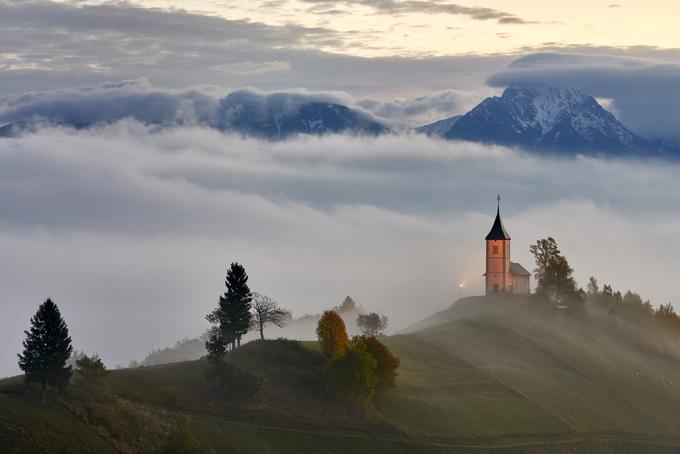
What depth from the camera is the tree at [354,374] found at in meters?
134

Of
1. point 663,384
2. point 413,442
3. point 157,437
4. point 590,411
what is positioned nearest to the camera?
point 157,437

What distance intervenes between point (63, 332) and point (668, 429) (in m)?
89.5

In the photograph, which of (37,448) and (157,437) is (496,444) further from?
(37,448)

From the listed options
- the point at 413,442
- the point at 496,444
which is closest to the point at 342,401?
the point at 413,442

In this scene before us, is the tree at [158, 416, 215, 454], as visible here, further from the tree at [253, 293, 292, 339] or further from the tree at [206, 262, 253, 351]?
the tree at [253, 293, 292, 339]

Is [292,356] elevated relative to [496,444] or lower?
elevated

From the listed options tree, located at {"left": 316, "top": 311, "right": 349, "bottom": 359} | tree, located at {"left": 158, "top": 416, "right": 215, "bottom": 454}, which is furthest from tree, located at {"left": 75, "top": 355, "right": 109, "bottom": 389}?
tree, located at {"left": 316, "top": 311, "right": 349, "bottom": 359}

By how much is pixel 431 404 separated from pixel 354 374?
43.7 ft

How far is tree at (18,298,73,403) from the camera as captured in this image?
353 feet

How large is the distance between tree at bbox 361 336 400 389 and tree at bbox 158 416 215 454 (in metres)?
39.8

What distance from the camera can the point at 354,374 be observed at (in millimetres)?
134125

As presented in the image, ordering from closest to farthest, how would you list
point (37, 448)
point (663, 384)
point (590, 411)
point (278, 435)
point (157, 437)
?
1. point (37, 448)
2. point (157, 437)
3. point (278, 435)
4. point (590, 411)
5. point (663, 384)

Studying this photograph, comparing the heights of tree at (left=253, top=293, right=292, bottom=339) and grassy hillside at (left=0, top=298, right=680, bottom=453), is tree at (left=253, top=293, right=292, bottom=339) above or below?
above

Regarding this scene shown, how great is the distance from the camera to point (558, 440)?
143 meters
